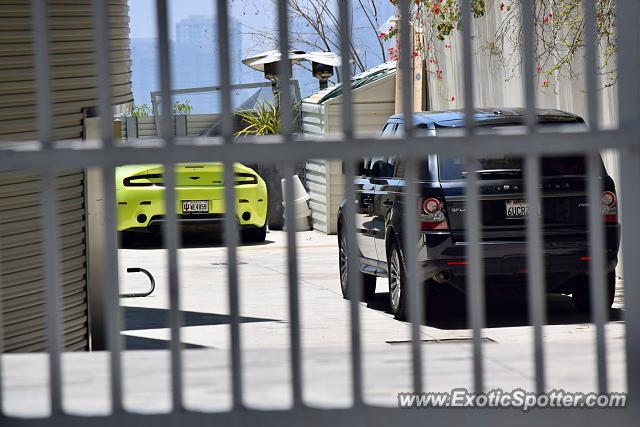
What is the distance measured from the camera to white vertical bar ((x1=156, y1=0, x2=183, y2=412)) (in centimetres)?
318

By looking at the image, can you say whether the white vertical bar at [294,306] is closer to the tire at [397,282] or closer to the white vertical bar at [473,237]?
the white vertical bar at [473,237]

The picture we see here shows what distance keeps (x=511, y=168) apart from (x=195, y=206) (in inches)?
295

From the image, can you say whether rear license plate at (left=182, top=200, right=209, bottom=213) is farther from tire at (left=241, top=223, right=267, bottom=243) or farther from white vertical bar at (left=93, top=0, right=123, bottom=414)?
white vertical bar at (left=93, top=0, right=123, bottom=414)

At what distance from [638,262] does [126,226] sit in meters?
13.6

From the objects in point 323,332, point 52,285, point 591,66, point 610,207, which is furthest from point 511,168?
point 52,285

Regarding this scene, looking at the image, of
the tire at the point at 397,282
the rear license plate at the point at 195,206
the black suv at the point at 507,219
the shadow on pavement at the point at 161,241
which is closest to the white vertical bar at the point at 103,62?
the black suv at the point at 507,219

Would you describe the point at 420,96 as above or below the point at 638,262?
above

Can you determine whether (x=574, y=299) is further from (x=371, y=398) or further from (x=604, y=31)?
(x=371, y=398)

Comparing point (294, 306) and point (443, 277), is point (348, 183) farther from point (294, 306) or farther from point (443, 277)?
point (443, 277)

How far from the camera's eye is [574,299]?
10.6 metres

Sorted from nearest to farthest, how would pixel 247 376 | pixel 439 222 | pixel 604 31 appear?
pixel 247 376 < pixel 439 222 < pixel 604 31

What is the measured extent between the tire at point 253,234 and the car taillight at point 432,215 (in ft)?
26.9

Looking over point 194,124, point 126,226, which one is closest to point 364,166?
point 126,226

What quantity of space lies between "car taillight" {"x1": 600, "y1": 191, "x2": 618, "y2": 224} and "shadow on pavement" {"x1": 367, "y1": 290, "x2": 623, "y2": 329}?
81 cm
